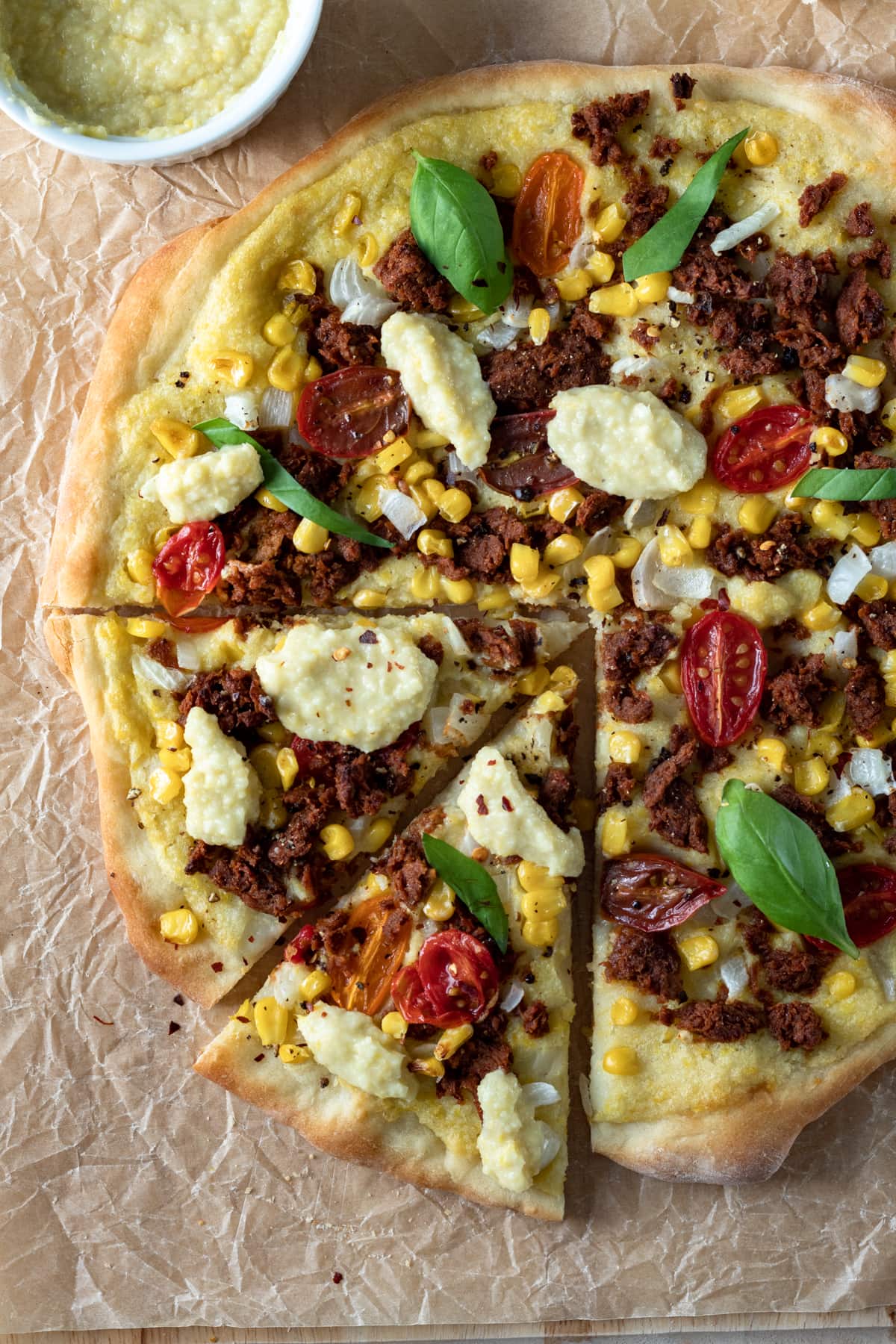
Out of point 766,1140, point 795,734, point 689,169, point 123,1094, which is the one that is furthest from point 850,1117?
point 689,169

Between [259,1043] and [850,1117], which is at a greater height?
[259,1043]

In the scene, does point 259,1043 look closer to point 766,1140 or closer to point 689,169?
point 766,1140

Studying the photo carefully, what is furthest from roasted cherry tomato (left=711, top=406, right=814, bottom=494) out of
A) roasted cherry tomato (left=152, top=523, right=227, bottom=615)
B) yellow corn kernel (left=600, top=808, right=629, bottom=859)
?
roasted cherry tomato (left=152, top=523, right=227, bottom=615)

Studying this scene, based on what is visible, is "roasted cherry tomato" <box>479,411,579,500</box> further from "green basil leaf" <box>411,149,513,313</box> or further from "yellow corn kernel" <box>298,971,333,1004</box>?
"yellow corn kernel" <box>298,971,333,1004</box>

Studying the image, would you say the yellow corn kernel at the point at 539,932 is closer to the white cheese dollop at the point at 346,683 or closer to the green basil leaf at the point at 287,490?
the white cheese dollop at the point at 346,683

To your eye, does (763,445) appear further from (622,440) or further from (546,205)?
(546,205)
